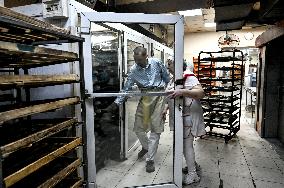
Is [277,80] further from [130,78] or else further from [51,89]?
[51,89]

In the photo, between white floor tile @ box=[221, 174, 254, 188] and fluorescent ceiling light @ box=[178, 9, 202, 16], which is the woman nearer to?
white floor tile @ box=[221, 174, 254, 188]

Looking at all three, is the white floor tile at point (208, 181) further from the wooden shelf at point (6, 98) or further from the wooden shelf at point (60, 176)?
the wooden shelf at point (6, 98)

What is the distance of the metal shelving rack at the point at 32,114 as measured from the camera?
1546 mm

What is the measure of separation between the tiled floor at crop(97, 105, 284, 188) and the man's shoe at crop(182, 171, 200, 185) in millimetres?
70

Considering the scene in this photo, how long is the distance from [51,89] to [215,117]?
395 cm


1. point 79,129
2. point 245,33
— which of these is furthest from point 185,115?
point 245,33

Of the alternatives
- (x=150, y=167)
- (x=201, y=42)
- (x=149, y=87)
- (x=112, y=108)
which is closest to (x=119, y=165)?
(x=150, y=167)

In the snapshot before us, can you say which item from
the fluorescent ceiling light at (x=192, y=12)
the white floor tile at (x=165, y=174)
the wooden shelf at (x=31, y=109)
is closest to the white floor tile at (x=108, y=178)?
the white floor tile at (x=165, y=174)

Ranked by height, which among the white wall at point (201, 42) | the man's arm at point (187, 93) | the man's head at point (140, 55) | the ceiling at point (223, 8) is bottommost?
the man's arm at point (187, 93)

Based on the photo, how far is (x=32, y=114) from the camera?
183 centimetres

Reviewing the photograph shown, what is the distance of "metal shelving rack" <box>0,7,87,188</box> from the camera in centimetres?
155

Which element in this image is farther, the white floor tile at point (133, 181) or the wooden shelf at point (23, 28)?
the white floor tile at point (133, 181)

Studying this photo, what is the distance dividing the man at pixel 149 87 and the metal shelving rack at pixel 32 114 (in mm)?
1262

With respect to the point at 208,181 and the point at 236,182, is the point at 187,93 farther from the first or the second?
the point at 236,182
